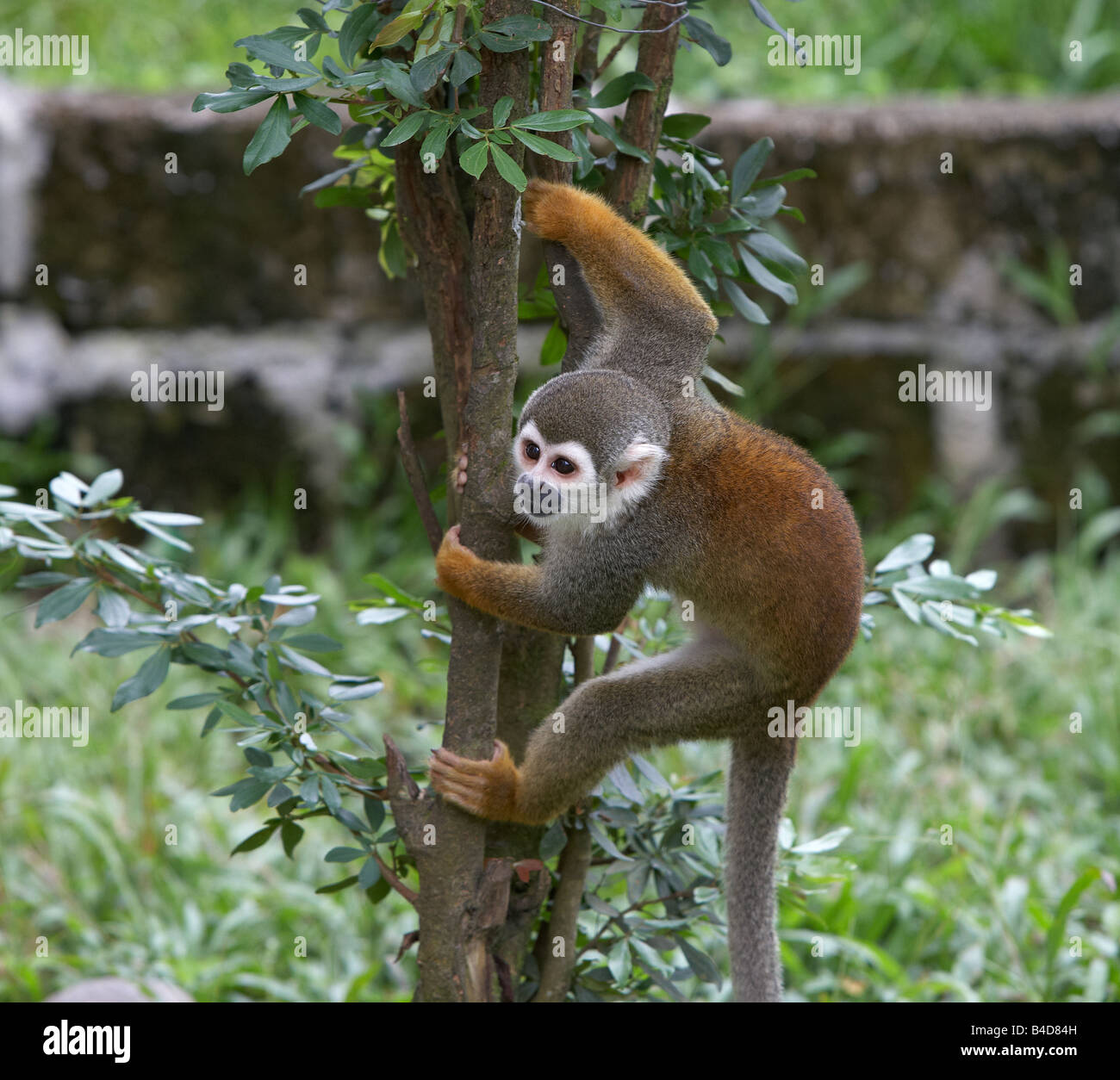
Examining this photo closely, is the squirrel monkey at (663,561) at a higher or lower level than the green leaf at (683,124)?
lower

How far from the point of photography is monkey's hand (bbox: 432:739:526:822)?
272cm

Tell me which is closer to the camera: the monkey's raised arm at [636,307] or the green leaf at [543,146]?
the green leaf at [543,146]

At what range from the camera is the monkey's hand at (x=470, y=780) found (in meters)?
2.72

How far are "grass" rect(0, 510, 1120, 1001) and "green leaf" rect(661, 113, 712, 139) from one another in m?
1.58

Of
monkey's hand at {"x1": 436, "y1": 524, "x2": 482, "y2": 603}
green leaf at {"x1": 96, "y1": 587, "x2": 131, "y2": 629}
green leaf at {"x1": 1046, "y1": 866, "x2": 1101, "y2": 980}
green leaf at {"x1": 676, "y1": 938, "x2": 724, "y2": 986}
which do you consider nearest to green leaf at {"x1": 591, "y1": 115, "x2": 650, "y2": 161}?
monkey's hand at {"x1": 436, "y1": 524, "x2": 482, "y2": 603}

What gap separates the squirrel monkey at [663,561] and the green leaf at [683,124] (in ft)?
0.85

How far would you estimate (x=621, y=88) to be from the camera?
267 centimetres

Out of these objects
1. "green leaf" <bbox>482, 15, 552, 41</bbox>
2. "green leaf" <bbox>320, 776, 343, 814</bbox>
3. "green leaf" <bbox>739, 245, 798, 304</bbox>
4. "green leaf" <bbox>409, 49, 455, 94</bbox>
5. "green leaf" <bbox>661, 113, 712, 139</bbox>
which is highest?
"green leaf" <bbox>661, 113, 712, 139</bbox>

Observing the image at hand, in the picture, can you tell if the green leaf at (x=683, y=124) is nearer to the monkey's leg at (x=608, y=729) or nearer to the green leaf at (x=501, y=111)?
the green leaf at (x=501, y=111)

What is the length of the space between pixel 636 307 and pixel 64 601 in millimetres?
1584

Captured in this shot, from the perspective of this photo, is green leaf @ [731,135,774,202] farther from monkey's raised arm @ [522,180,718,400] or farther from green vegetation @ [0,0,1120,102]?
green vegetation @ [0,0,1120,102]

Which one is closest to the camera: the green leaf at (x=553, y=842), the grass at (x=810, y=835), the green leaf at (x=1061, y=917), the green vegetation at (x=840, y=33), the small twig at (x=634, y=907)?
the green leaf at (x=553, y=842)

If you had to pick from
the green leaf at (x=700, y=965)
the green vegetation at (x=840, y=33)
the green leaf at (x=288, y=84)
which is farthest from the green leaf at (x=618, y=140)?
the green vegetation at (x=840, y=33)

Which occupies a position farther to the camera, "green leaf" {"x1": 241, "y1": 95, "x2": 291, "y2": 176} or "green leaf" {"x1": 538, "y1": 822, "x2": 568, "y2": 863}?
"green leaf" {"x1": 538, "y1": 822, "x2": 568, "y2": 863}
